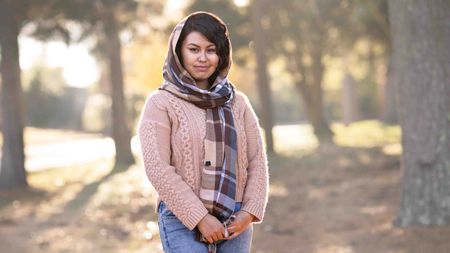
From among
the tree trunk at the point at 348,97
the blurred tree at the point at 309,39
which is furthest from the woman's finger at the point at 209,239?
the tree trunk at the point at 348,97

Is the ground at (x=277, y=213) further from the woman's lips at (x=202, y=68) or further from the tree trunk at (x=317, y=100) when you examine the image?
the tree trunk at (x=317, y=100)

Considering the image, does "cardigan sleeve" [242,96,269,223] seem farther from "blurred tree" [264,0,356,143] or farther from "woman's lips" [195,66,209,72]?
"blurred tree" [264,0,356,143]

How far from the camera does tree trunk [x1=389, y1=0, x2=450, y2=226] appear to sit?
7172 mm

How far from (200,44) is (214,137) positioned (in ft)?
1.48

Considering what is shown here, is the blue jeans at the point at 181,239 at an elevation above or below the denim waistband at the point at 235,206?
below

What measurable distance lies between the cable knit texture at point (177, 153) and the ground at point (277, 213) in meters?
4.20

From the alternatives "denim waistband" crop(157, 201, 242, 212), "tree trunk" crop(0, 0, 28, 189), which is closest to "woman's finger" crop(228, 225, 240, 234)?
"denim waistband" crop(157, 201, 242, 212)

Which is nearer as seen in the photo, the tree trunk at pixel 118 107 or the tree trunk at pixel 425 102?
the tree trunk at pixel 425 102

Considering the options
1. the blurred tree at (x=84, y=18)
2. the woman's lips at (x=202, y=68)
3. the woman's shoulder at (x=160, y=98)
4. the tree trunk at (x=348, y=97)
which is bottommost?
the tree trunk at (x=348, y=97)

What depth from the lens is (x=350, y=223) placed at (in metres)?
8.73

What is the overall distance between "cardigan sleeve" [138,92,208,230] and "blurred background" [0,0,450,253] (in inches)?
166

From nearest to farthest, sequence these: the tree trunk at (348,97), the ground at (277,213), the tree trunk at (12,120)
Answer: the ground at (277,213), the tree trunk at (12,120), the tree trunk at (348,97)

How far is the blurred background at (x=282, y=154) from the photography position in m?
7.25

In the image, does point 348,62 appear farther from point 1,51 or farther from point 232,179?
point 232,179
